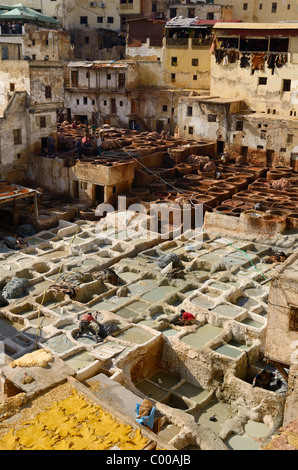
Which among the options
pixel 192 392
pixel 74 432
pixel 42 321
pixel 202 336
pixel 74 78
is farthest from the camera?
pixel 74 78

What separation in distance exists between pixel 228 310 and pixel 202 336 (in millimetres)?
1796

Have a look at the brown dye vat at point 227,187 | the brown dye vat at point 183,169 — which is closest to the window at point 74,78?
the brown dye vat at point 183,169

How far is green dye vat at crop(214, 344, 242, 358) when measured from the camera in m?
18.4

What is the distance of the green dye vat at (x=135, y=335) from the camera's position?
62.0 feet

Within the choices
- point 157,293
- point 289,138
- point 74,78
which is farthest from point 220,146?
point 157,293

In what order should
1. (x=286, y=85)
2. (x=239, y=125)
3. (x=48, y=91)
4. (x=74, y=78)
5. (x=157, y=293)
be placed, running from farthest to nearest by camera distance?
(x=74, y=78) < (x=286, y=85) < (x=239, y=125) < (x=48, y=91) < (x=157, y=293)

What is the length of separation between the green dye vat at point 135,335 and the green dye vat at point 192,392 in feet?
6.72

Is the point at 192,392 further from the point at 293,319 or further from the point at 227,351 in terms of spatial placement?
the point at 293,319

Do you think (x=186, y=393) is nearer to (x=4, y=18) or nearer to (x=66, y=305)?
(x=66, y=305)

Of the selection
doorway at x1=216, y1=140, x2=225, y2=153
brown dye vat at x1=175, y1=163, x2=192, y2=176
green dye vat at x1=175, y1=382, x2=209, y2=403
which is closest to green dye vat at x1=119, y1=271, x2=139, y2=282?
green dye vat at x1=175, y1=382, x2=209, y2=403

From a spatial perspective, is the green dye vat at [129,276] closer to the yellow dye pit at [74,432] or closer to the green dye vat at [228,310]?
the green dye vat at [228,310]

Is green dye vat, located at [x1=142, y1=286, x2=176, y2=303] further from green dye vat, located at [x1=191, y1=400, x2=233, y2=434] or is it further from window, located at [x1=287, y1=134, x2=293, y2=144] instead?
window, located at [x1=287, y1=134, x2=293, y2=144]

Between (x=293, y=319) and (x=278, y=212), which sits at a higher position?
(x=293, y=319)

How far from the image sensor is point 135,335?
19234mm
